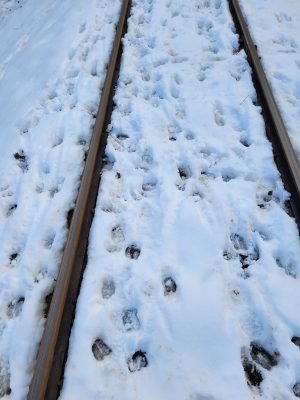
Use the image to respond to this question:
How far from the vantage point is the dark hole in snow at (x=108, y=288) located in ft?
9.32

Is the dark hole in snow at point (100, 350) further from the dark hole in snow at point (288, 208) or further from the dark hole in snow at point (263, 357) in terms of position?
the dark hole in snow at point (288, 208)

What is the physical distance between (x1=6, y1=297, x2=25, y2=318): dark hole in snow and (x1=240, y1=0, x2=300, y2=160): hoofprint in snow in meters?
2.88

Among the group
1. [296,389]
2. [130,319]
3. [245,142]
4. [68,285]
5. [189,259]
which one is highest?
[68,285]

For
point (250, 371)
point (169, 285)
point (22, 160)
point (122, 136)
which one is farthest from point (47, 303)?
point (122, 136)

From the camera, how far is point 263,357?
2467 millimetres

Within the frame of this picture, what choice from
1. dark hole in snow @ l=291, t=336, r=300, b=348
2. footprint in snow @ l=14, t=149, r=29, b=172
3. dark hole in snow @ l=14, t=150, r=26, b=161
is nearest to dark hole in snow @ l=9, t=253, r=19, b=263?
footprint in snow @ l=14, t=149, r=29, b=172

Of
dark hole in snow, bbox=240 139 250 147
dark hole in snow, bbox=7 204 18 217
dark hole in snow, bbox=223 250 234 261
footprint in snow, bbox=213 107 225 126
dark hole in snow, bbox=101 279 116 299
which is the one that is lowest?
dark hole in snow, bbox=240 139 250 147

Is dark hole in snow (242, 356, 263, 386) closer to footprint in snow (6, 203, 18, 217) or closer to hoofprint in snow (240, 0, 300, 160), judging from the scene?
hoofprint in snow (240, 0, 300, 160)

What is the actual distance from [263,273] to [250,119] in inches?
76.1

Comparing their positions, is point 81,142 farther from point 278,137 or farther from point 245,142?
point 278,137

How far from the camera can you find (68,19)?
6.81 m

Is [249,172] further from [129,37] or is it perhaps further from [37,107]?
[129,37]

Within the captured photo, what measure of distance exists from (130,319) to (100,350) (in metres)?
0.30

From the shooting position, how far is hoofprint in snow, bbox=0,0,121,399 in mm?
2781
